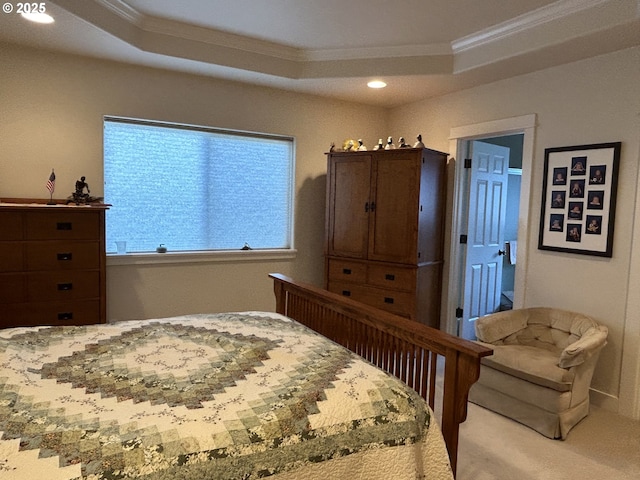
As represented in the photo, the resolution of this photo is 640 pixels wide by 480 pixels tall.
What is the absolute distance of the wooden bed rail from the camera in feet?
5.34

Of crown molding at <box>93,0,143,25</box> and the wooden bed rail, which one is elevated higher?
crown molding at <box>93,0,143,25</box>

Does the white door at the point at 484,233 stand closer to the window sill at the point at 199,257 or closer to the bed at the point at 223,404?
the window sill at the point at 199,257

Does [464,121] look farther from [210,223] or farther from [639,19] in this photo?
[210,223]

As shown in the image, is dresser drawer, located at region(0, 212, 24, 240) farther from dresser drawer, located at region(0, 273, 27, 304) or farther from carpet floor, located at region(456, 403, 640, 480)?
carpet floor, located at region(456, 403, 640, 480)

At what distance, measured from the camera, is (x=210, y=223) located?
4070mm

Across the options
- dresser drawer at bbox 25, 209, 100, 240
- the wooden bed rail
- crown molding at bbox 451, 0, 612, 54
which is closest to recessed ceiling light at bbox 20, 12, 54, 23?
dresser drawer at bbox 25, 209, 100, 240

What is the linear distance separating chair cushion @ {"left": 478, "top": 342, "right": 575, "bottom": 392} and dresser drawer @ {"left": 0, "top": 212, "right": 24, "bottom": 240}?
3105mm

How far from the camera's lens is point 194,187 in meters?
3.96

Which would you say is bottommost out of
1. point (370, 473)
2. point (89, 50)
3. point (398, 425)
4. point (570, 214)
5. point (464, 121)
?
point (370, 473)

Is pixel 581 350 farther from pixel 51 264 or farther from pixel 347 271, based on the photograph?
pixel 51 264

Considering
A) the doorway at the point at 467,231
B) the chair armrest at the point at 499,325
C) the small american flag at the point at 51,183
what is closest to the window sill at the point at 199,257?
the small american flag at the point at 51,183

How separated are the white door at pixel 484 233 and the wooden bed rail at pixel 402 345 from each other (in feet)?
7.12

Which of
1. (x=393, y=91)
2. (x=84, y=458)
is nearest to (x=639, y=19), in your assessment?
(x=393, y=91)

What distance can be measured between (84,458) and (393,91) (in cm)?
379
